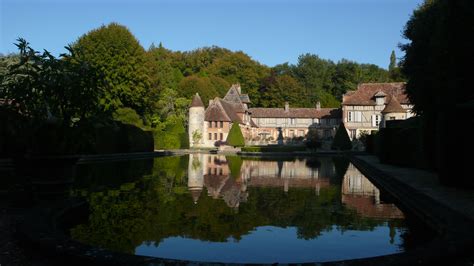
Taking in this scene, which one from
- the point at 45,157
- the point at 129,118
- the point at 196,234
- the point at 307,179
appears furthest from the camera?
the point at 129,118

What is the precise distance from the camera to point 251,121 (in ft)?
226

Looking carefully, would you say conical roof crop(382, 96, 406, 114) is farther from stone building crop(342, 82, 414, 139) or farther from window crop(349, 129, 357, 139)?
window crop(349, 129, 357, 139)

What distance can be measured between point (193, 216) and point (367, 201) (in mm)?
5164

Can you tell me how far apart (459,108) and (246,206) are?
7699 millimetres

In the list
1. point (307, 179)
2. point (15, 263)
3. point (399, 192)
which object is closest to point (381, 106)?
point (307, 179)

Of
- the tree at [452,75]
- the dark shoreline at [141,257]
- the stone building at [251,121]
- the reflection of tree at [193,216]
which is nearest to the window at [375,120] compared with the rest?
the stone building at [251,121]

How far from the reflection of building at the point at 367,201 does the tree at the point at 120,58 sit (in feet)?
100

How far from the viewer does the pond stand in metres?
6.10

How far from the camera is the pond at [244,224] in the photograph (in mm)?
6102

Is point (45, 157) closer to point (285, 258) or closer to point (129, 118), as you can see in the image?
point (285, 258)

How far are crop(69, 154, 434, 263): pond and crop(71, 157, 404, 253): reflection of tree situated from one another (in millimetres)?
17

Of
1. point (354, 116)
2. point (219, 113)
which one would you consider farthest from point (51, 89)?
point (354, 116)

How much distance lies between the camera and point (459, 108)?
12.4 meters

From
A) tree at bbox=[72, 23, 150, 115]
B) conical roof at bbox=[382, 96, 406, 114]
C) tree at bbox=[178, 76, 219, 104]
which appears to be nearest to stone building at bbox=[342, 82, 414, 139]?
conical roof at bbox=[382, 96, 406, 114]
